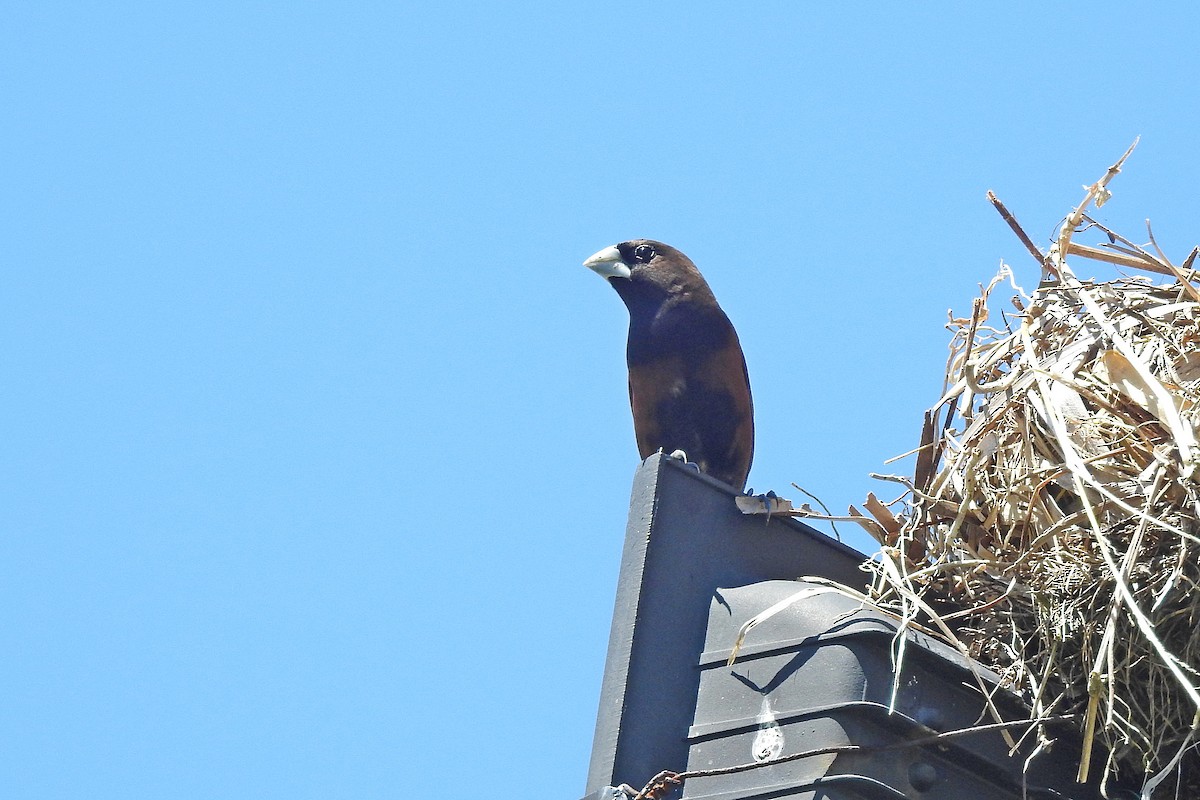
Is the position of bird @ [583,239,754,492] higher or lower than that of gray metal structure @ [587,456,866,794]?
higher

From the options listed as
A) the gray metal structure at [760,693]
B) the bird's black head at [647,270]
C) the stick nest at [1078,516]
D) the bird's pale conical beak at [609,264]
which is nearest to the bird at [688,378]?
the bird's black head at [647,270]

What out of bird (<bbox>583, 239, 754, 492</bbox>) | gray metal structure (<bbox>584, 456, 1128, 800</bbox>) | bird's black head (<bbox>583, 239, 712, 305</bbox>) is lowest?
gray metal structure (<bbox>584, 456, 1128, 800</bbox>)

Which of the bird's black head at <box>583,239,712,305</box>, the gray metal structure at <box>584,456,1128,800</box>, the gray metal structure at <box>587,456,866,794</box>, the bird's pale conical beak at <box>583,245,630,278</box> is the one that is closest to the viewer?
the gray metal structure at <box>584,456,1128,800</box>

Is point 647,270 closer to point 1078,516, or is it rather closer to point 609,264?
point 609,264

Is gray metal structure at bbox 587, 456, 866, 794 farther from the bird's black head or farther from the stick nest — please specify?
the bird's black head

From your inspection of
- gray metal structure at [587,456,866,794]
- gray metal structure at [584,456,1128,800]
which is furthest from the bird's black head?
gray metal structure at [584,456,1128,800]

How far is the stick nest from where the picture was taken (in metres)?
2.34

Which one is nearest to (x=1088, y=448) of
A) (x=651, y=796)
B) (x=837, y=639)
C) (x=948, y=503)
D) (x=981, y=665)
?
(x=948, y=503)

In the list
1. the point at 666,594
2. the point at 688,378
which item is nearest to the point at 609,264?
the point at 688,378

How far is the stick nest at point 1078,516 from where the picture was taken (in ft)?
7.69

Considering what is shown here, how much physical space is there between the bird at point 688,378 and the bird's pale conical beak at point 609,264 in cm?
14

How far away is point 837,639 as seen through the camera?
229 cm

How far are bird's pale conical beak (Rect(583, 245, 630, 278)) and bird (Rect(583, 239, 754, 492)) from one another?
135 millimetres

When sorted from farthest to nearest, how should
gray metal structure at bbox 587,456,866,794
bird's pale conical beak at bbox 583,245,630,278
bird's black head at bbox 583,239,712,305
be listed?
1. bird's pale conical beak at bbox 583,245,630,278
2. bird's black head at bbox 583,239,712,305
3. gray metal structure at bbox 587,456,866,794
